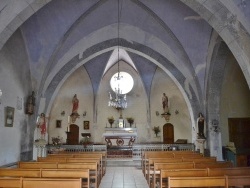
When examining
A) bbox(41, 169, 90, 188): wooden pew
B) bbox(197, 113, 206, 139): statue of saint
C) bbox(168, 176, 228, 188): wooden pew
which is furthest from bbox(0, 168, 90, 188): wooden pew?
bbox(197, 113, 206, 139): statue of saint

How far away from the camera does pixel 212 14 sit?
708cm

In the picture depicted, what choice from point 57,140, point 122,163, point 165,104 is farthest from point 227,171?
point 57,140

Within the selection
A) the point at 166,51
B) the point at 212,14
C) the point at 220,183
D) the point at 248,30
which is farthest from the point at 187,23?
the point at 220,183

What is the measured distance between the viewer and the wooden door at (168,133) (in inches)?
764

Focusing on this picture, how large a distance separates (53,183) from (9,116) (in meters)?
6.82

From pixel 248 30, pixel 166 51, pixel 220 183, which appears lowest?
pixel 220 183

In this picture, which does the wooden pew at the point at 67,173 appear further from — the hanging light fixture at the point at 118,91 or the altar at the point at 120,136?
the altar at the point at 120,136

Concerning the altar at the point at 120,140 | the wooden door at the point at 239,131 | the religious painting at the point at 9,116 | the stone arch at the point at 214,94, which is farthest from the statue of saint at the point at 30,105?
the wooden door at the point at 239,131

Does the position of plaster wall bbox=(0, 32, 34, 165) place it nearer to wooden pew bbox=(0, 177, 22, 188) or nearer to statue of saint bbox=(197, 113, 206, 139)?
wooden pew bbox=(0, 177, 22, 188)

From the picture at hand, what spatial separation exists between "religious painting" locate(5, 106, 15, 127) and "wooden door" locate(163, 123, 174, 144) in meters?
11.8

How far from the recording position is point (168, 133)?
768 inches

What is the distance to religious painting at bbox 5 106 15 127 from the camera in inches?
391

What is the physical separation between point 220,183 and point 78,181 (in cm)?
236

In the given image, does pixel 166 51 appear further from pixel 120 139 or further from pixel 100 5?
pixel 120 139
